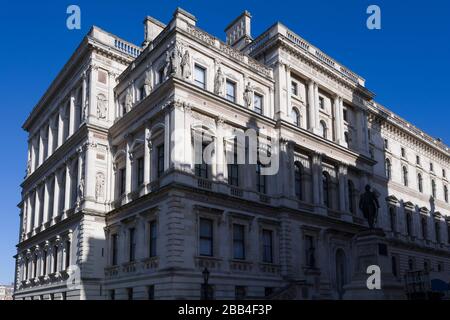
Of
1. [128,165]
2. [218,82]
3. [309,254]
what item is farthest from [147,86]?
[309,254]

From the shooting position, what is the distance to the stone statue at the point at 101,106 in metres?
38.5

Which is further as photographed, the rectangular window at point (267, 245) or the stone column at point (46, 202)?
the stone column at point (46, 202)

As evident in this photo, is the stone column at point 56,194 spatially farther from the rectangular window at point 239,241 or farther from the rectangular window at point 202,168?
the rectangular window at point 239,241

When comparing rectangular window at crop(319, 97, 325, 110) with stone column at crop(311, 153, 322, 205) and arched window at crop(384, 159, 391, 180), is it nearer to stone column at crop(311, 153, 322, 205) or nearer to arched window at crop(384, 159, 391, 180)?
stone column at crop(311, 153, 322, 205)

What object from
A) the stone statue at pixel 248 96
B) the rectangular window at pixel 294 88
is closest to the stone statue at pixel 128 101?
the stone statue at pixel 248 96

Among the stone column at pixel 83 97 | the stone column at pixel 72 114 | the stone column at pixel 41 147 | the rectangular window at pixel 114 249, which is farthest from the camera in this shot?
the stone column at pixel 41 147

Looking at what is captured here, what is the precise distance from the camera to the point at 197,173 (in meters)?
31.5

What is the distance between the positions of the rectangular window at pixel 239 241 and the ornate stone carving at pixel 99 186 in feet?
34.9

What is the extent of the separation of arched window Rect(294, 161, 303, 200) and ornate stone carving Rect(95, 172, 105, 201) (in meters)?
14.1

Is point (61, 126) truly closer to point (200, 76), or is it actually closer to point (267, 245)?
point (200, 76)

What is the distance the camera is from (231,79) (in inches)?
1415

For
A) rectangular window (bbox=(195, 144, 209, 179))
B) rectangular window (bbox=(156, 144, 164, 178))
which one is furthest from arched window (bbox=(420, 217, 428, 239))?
rectangular window (bbox=(156, 144, 164, 178))

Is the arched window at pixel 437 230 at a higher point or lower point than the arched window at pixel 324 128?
lower
